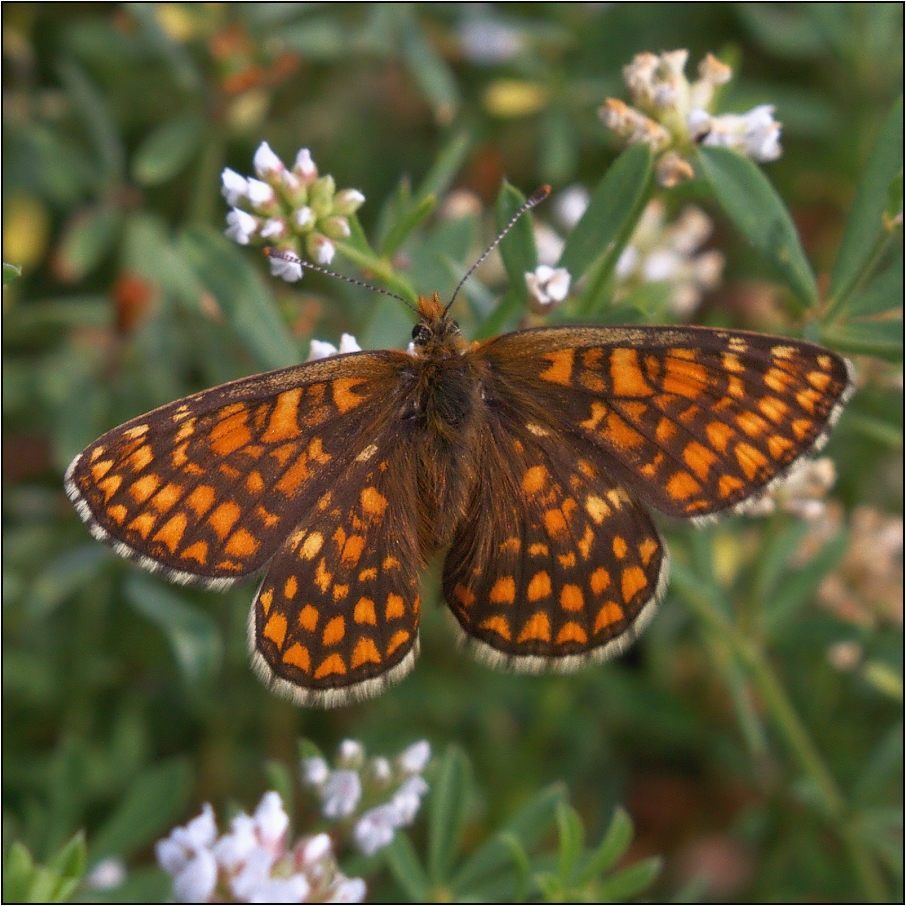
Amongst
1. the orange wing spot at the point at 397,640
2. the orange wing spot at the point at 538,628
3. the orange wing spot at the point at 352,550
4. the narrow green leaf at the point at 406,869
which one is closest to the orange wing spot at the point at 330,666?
the orange wing spot at the point at 397,640

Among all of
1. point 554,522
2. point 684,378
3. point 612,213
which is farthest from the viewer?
point 612,213

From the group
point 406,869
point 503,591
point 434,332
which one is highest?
point 434,332

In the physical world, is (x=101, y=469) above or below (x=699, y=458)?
below

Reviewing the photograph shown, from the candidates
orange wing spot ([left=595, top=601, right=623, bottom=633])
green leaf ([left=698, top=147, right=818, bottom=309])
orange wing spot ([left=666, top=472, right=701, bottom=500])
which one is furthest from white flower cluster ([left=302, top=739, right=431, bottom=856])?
green leaf ([left=698, top=147, right=818, bottom=309])

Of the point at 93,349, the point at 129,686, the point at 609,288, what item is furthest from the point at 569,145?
the point at 129,686

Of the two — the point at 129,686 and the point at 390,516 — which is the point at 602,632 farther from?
the point at 129,686

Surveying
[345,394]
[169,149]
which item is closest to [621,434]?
[345,394]

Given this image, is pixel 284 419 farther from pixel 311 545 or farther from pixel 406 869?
pixel 406 869
